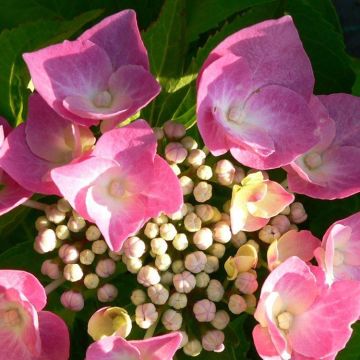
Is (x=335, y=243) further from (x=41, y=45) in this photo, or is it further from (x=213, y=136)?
(x=41, y=45)

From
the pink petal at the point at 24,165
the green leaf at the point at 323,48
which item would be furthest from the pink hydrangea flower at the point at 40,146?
the green leaf at the point at 323,48

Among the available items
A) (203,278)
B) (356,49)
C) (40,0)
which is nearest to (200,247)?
(203,278)

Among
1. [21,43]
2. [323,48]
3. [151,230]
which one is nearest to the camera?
[151,230]

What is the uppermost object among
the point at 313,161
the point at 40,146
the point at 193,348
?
the point at 40,146

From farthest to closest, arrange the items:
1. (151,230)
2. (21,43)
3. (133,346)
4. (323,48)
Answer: (323,48) < (21,43) < (151,230) < (133,346)

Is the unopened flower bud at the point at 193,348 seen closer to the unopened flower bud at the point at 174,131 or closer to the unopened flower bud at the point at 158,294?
the unopened flower bud at the point at 158,294

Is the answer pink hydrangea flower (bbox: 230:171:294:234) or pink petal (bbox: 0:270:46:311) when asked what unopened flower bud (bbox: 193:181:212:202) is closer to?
pink hydrangea flower (bbox: 230:171:294:234)

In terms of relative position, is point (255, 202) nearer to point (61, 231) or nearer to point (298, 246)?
point (298, 246)

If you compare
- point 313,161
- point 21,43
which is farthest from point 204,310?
point 21,43
